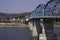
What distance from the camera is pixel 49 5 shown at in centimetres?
3816

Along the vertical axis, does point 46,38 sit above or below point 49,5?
below

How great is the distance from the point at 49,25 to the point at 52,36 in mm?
1973

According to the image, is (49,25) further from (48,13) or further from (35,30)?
Answer: (35,30)

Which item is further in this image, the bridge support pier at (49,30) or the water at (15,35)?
the water at (15,35)

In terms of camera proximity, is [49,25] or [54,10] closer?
[54,10]

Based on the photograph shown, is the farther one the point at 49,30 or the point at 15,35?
the point at 15,35

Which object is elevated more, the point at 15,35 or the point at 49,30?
the point at 49,30

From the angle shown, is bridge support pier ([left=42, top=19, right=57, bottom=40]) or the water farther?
the water

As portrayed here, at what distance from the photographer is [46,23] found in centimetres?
4259

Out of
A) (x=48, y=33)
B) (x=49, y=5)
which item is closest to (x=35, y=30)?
(x=48, y=33)

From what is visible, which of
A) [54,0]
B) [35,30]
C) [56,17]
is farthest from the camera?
[35,30]

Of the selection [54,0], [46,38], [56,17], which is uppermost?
[54,0]

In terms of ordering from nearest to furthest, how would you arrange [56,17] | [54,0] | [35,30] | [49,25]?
[56,17] → [54,0] → [49,25] → [35,30]

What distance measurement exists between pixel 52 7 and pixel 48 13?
103 centimetres
